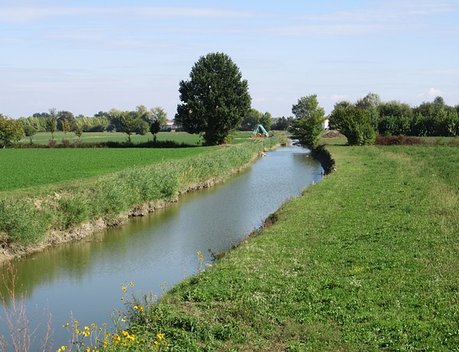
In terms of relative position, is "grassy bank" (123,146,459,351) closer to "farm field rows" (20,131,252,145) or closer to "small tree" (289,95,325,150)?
"small tree" (289,95,325,150)

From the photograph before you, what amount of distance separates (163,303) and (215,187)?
27.6 meters

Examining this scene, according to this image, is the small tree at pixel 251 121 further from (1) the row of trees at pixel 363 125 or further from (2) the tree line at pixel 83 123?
(1) the row of trees at pixel 363 125

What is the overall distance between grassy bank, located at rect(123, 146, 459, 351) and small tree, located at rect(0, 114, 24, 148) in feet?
187

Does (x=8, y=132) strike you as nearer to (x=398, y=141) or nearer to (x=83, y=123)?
(x=398, y=141)

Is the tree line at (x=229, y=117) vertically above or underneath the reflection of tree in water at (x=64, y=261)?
above

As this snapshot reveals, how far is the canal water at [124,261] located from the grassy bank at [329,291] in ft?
8.27

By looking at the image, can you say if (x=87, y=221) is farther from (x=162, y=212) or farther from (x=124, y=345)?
(x=124, y=345)

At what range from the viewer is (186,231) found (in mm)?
23750

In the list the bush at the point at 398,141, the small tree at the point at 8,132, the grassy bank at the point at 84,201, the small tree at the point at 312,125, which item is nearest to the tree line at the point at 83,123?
the small tree at the point at 8,132

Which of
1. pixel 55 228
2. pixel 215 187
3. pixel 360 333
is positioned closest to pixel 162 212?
pixel 55 228

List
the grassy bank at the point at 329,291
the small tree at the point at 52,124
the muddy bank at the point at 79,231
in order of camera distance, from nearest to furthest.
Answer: the grassy bank at the point at 329,291, the muddy bank at the point at 79,231, the small tree at the point at 52,124

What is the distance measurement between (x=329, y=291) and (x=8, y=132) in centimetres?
6516

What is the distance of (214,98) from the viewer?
69.7 meters

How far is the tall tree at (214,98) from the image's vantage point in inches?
2753
